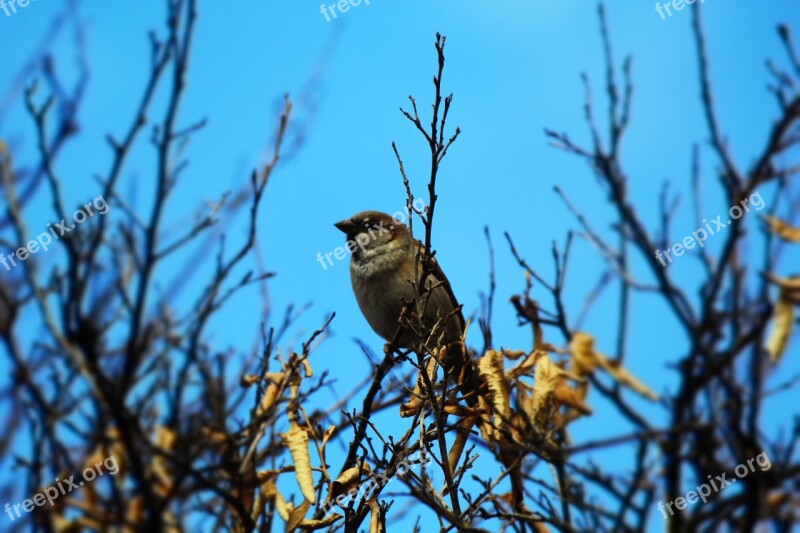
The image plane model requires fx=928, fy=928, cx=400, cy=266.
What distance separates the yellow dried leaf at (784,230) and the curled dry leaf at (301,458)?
1759 millimetres

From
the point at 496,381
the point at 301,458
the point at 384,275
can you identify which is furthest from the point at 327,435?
the point at 384,275

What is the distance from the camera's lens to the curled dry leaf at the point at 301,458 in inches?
127

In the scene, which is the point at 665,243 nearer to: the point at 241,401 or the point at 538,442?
the point at 538,442

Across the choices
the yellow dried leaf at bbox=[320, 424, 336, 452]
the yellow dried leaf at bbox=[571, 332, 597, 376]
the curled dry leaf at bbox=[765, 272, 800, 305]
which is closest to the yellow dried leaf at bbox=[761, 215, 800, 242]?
the curled dry leaf at bbox=[765, 272, 800, 305]

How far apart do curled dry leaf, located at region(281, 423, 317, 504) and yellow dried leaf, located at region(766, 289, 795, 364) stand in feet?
5.18

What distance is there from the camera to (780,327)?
268cm

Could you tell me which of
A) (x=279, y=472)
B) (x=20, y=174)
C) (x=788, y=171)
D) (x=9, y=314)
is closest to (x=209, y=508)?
(x=279, y=472)

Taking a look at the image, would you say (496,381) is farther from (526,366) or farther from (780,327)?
(780,327)

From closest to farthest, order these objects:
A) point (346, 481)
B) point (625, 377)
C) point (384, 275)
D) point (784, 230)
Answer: point (625, 377) < point (784, 230) < point (346, 481) < point (384, 275)

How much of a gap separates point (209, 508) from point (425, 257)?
1.19m

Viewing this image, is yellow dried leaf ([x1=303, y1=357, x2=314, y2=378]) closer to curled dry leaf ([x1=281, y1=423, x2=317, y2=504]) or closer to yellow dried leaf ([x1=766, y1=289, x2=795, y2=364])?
curled dry leaf ([x1=281, y1=423, x2=317, y2=504])

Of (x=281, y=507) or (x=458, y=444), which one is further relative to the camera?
(x=458, y=444)

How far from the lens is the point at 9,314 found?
3.00m

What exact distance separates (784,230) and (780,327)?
16.5 inches
